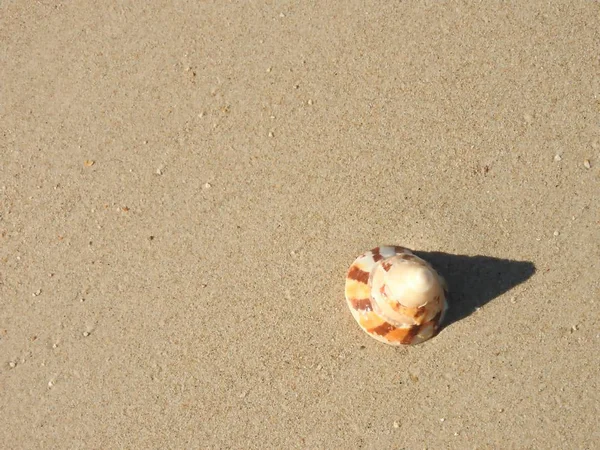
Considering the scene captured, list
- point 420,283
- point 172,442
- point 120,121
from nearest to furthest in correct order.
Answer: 1. point 420,283
2. point 172,442
3. point 120,121

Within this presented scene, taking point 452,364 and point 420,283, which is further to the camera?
point 452,364

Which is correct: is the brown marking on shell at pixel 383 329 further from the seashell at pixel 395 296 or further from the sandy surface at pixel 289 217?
the sandy surface at pixel 289 217

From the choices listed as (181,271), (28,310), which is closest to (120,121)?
(181,271)

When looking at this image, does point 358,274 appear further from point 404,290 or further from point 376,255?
point 404,290

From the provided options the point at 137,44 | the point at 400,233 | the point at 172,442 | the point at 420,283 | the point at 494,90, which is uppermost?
the point at 137,44

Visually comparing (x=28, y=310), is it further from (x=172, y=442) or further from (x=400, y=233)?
(x=400, y=233)

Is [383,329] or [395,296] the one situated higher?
[395,296]

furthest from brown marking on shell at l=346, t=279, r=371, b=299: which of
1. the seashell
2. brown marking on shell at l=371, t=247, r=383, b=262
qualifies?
brown marking on shell at l=371, t=247, r=383, b=262

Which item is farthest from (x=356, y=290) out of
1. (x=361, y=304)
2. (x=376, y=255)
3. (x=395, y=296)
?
(x=395, y=296)
